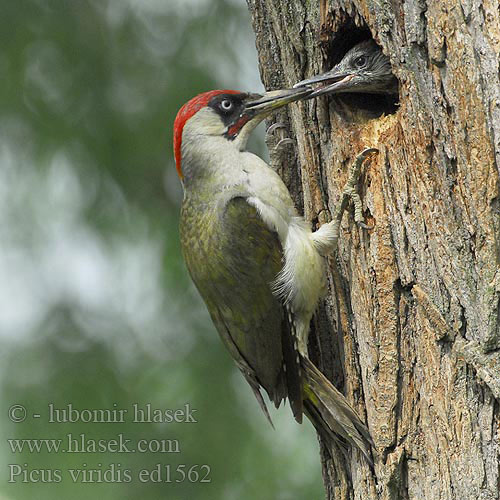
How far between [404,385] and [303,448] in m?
2.44

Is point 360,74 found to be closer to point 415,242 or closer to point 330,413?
point 415,242

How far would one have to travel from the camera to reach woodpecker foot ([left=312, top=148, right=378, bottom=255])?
312 cm

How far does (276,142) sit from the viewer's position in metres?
3.87

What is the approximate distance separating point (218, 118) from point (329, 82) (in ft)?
2.16

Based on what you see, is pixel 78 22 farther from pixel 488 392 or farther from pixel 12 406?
pixel 488 392

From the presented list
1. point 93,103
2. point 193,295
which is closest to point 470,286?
point 193,295

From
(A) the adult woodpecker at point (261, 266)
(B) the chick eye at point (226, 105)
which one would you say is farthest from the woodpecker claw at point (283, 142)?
(B) the chick eye at point (226, 105)

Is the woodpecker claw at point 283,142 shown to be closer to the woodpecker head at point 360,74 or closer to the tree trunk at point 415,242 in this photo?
the tree trunk at point 415,242

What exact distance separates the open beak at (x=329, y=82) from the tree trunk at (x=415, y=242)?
0.20ft

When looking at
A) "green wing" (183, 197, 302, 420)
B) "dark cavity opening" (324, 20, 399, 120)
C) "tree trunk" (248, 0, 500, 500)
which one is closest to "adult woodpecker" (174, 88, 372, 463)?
"green wing" (183, 197, 302, 420)

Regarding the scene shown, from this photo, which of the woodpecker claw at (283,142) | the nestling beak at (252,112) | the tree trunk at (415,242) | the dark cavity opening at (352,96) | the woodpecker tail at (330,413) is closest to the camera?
the tree trunk at (415,242)

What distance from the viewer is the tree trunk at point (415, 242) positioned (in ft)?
8.27

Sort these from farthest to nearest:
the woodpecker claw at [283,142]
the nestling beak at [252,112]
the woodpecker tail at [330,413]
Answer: the woodpecker claw at [283,142], the nestling beak at [252,112], the woodpecker tail at [330,413]

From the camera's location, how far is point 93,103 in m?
4.98
